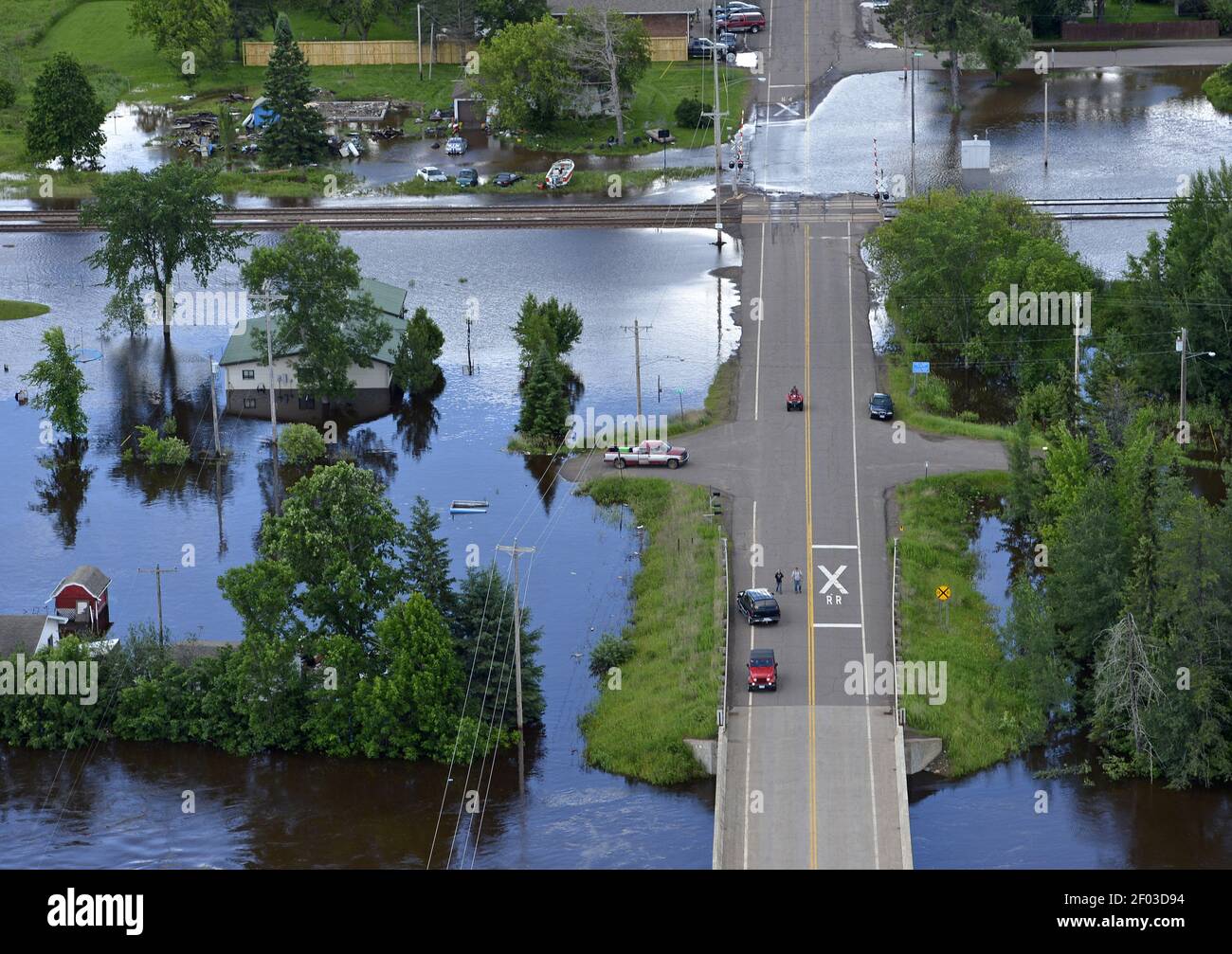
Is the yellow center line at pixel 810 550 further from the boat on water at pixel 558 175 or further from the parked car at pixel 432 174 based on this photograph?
the parked car at pixel 432 174

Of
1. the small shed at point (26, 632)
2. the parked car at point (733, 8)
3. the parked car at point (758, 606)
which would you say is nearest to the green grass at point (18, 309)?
the small shed at point (26, 632)

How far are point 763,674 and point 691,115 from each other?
227 ft

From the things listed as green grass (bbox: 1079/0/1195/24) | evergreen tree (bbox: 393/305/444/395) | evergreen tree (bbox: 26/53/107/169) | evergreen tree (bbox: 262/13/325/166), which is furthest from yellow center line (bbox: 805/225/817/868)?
green grass (bbox: 1079/0/1195/24)

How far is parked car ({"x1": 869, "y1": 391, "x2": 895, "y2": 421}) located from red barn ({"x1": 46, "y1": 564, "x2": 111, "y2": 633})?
31.7 m

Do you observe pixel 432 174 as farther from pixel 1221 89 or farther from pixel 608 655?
pixel 608 655

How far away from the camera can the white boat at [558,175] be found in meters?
109

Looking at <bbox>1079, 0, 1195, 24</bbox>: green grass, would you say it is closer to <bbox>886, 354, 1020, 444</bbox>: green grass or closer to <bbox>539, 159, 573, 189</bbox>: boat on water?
<bbox>539, 159, 573, 189</bbox>: boat on water

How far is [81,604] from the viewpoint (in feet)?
197

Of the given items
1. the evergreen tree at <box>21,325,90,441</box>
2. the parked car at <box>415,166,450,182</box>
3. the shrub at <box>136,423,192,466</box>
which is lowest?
the shrub at <box>136,423,192,466</box>

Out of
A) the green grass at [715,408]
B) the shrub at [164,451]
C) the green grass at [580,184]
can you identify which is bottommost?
the shrub at [164,451]

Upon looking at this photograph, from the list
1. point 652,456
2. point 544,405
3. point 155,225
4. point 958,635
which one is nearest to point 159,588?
point 544,405

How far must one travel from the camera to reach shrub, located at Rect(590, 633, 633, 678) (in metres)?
57.2

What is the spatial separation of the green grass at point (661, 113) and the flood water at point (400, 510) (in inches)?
622
